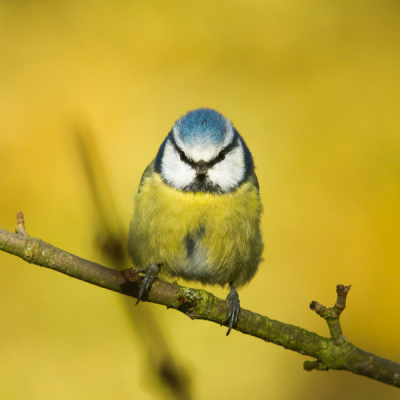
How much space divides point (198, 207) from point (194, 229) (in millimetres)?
71

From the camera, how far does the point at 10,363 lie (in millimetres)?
1559

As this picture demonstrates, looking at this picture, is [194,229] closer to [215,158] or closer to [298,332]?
[215,158]

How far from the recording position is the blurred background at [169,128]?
1.61 meters

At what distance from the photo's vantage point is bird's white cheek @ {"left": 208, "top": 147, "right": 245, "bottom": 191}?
4.58 ft

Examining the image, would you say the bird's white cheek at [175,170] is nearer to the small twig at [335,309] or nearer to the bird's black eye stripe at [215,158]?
the bird's black eye stripe at [215,158]

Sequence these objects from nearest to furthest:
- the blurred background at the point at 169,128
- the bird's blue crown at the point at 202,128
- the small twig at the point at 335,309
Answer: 1. the small twig at the point at 335,309
2. the bird's blue crown at the point at 202,128
3. the blurred background at the point at 169,128

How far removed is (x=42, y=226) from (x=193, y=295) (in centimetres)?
84

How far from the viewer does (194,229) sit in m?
1.38

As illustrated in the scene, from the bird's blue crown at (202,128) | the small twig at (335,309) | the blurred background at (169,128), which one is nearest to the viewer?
the small twig at (335,309)

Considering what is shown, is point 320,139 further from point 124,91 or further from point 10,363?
point 10,363

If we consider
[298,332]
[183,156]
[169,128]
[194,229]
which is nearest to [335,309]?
[298,332]

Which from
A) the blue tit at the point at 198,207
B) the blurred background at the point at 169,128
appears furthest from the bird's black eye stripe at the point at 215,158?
the blurred background at the point at 169,128

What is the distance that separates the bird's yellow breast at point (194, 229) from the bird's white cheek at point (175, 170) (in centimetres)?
3

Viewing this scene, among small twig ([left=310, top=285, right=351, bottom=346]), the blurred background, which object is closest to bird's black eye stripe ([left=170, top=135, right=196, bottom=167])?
Result: the blurred background
